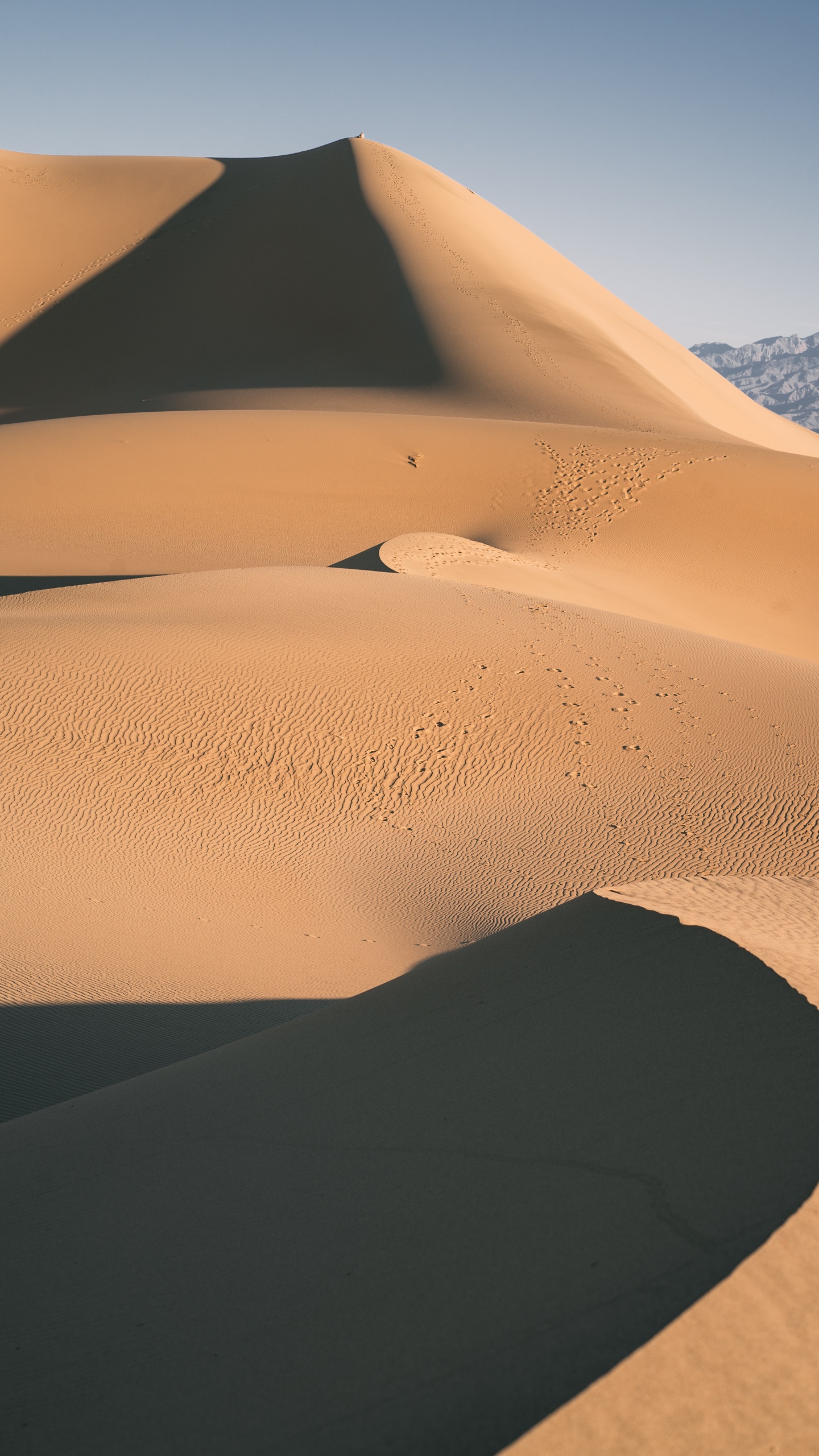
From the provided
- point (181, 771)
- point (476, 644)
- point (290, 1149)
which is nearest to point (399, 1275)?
point (290, 1149)

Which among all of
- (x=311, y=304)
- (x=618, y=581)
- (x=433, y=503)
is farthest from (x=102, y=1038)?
(x=311, y=304)

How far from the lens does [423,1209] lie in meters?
2.12

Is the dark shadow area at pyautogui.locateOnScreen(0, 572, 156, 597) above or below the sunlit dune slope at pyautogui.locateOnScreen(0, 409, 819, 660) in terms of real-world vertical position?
below

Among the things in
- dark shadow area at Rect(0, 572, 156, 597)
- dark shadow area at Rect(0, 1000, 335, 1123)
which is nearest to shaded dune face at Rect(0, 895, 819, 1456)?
dark shadow area at Rect(0, 1000, 335, 1123)

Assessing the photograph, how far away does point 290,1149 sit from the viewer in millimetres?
2547

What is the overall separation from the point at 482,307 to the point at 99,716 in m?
28.8

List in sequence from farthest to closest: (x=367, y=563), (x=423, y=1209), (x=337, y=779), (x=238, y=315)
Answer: (x=238, y=315)
(x=367, y=563)
(x=337, y=779)
(x=423, y=1209)

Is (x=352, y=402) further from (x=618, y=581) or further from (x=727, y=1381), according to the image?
(x=727, y=1381)

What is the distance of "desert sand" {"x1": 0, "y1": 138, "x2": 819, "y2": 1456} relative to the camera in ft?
5.67

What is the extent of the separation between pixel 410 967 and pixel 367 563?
7239mm

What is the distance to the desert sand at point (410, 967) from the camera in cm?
173

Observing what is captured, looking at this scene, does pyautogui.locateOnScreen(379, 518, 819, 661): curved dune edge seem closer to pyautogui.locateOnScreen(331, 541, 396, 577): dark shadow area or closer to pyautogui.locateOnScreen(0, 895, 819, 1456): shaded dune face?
pyautogui.locateOnScreen(331, 541, 396, 577): dark shadow area

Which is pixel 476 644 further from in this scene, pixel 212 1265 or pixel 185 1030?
pixel 212 1265

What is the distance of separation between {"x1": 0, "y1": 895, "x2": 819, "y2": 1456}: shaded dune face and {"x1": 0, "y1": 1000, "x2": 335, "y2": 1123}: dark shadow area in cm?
65
